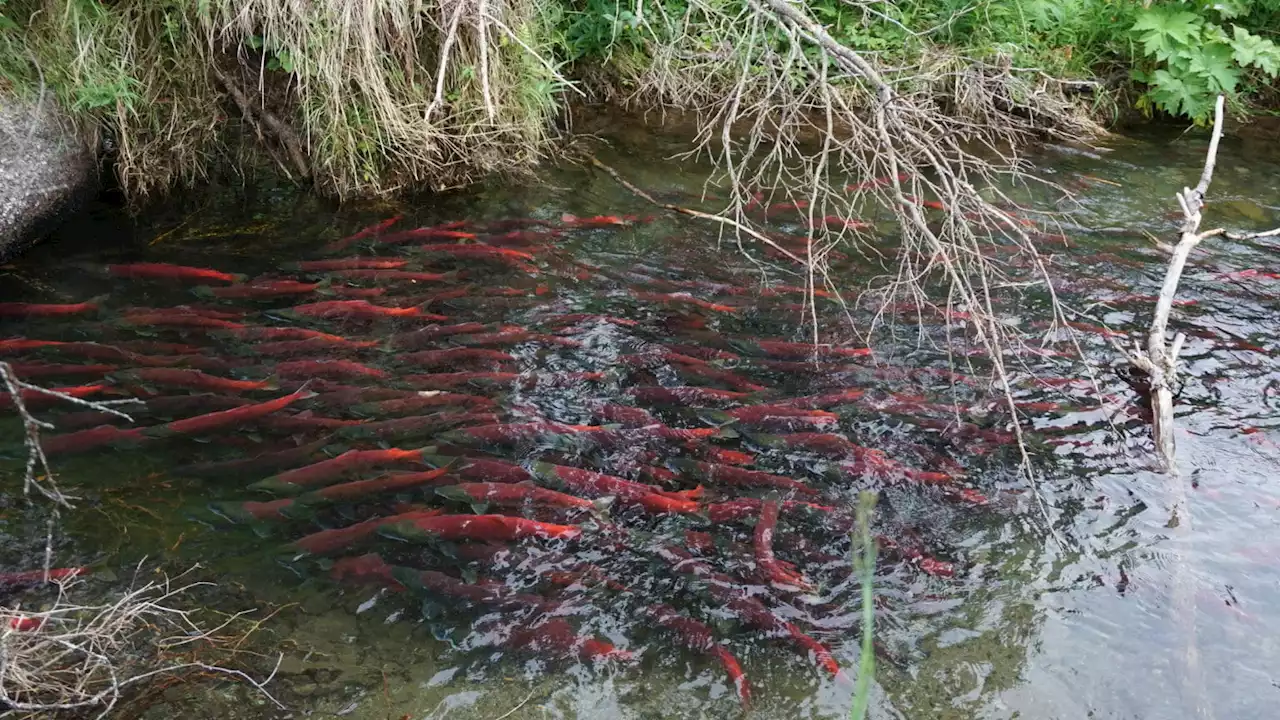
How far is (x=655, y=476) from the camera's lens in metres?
3.96

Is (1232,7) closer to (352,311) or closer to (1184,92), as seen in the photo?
(1184,92)

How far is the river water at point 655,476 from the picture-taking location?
10.4ft

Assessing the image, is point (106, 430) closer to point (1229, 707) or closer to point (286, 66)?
point (286, 66)

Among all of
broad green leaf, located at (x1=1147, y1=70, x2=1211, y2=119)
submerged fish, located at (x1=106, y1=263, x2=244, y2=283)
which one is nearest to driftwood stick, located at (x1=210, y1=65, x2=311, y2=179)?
submerged fish, located at (x1=106, y1=263, x2=244, y2=283)

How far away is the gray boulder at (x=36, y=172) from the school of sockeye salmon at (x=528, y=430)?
798 mm

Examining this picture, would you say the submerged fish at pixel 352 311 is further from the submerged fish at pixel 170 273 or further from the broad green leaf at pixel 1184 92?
the broad green leaf at pixel 1184 92

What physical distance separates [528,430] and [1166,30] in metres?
6.06

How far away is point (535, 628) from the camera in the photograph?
3271mm

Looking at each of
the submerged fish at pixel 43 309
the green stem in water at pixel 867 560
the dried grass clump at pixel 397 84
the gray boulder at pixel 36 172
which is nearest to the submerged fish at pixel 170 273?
the submerged fish at pixel 43 309

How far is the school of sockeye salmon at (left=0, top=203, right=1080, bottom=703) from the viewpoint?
346 centimetres

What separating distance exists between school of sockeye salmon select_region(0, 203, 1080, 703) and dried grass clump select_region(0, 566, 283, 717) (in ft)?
1.47

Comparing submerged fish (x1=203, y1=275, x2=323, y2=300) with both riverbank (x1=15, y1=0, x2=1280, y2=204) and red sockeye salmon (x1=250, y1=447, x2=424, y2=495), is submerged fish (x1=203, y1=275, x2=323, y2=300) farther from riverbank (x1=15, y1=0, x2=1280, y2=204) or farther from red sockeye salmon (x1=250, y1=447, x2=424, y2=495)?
red sockeye salmon (x1=250, y1=447, x2=424, y2=495)

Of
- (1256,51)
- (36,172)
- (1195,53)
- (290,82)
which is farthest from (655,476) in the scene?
(1256,51)

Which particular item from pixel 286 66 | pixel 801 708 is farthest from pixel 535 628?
pixel 286 66
